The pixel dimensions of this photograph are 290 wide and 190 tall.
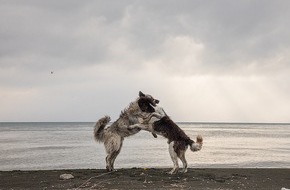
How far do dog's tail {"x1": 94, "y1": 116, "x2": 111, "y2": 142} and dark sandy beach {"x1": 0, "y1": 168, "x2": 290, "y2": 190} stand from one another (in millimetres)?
1085

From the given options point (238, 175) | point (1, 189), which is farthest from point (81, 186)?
point (238, 175)

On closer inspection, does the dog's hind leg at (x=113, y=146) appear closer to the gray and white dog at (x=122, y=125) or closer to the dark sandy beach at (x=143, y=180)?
the gray and white dog at (x=122, y=125)

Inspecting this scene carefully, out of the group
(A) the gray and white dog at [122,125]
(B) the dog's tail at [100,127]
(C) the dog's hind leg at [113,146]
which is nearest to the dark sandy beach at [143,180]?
(C) the dog's hind leg at [113,146]

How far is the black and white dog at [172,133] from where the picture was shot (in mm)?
11055

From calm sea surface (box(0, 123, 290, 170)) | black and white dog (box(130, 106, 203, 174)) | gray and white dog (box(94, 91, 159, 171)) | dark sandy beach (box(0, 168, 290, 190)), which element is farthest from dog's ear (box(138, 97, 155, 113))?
calm sea surface (box(0, 123, 290, 170))

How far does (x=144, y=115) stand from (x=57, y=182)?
3.14 metres

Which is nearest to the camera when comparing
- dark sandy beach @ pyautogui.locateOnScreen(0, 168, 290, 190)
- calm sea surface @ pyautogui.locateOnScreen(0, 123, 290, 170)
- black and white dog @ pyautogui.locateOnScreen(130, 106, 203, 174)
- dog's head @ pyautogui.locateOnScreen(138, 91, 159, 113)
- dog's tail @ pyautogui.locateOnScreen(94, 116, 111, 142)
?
dark sandy beach @ pyautogui.locateOnScreen(0, 168, 290, 190)

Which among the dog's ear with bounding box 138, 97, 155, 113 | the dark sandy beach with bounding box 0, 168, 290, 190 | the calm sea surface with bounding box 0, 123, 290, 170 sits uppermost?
the dog's ear with bounding box 138, 97, 155, 113

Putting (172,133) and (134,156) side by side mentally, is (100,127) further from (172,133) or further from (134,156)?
(134,156)

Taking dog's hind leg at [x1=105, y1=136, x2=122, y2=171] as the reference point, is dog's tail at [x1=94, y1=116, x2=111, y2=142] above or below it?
above

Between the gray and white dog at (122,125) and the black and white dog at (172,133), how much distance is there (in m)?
0.20

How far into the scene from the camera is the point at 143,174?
37.3 feet

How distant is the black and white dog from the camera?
11055 millimetres

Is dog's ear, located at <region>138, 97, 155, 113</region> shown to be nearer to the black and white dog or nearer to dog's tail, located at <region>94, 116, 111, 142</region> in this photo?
the black and white dog
